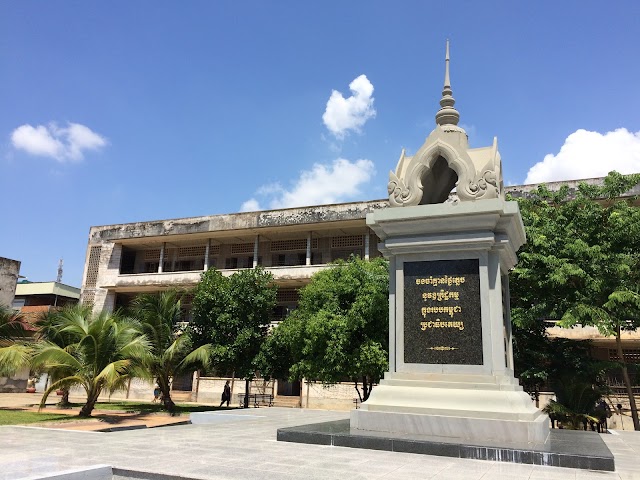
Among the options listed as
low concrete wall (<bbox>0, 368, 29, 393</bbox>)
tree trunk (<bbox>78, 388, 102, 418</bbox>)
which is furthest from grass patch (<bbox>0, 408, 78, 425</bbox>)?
low concrete wall (<bbox>0, 368, 29, 393</bbox>)

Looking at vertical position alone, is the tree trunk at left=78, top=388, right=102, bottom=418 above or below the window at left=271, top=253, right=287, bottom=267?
below

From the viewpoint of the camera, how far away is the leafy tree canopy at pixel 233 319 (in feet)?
68.9

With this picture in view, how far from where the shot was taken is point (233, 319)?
834 inches

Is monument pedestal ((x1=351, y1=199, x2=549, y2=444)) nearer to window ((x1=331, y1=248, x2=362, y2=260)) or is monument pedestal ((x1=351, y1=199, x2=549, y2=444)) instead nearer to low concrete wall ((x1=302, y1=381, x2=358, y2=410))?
low concrete wall ((x1=302, y1=381, x2=358, y2=410))

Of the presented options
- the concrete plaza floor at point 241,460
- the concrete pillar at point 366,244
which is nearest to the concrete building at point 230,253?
the concrete pillar at point 366,244

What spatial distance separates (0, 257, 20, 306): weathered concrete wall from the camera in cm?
3017

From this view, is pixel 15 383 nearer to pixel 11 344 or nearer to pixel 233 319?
pixel 11 344

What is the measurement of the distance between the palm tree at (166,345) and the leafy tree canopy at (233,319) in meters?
1.27

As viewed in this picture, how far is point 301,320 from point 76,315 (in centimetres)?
739

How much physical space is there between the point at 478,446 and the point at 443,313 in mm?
2049

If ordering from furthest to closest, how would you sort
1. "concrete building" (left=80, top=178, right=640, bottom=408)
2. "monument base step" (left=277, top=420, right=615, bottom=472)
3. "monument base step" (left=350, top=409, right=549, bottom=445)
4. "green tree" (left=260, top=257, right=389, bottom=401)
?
"concrete building" (left=80, top=178, right=640, bottom=408), "green tree" (left=260, top=257, right=389, bottom=401), "monument base step" (left=350, top=409, right=549, bottom=445), "monument base step" (left=277, top=420, right=615, bottom=472)

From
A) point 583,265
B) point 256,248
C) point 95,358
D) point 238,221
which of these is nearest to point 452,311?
point 583,265

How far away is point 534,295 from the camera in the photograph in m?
15.5

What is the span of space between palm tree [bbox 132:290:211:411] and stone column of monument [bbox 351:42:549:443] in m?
12.7
